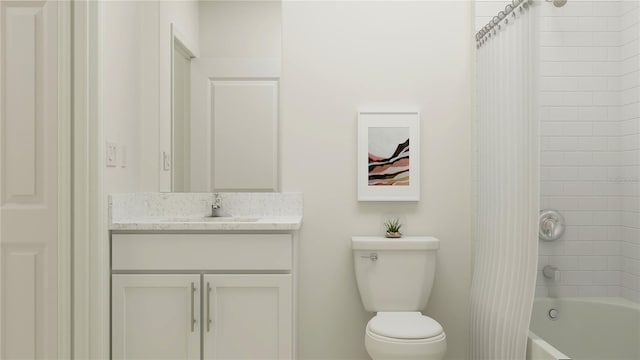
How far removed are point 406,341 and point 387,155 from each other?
3.24ft

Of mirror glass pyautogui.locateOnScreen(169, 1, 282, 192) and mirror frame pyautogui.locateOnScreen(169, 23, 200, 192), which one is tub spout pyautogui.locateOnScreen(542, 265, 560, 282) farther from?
mirror frame pyautogui.locateOnScreen(169, 23, 200, 192)

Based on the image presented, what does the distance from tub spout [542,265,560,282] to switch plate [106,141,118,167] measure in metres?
2.22

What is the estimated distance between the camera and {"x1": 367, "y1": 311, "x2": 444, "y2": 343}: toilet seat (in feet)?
6.45

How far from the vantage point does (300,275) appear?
254cm

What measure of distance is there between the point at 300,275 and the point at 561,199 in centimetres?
145

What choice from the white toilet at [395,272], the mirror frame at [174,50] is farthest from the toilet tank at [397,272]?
the mirror frame at [174,50]

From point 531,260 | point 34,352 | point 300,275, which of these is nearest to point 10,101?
point 34,352

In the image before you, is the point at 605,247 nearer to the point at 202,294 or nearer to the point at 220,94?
the point at 202,294

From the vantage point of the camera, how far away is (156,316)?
2.05m

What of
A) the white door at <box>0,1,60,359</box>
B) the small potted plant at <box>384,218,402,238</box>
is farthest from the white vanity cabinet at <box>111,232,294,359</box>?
the small potted plant at <box>384,218,402,238</box>

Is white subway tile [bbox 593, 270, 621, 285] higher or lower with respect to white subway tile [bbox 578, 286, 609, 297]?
higher

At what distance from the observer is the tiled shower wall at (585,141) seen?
95.8 inches

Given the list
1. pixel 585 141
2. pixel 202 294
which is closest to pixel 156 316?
pixel 202 294

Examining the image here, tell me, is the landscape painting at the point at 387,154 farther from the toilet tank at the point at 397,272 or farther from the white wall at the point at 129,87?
the white wall at the point at 129,87
